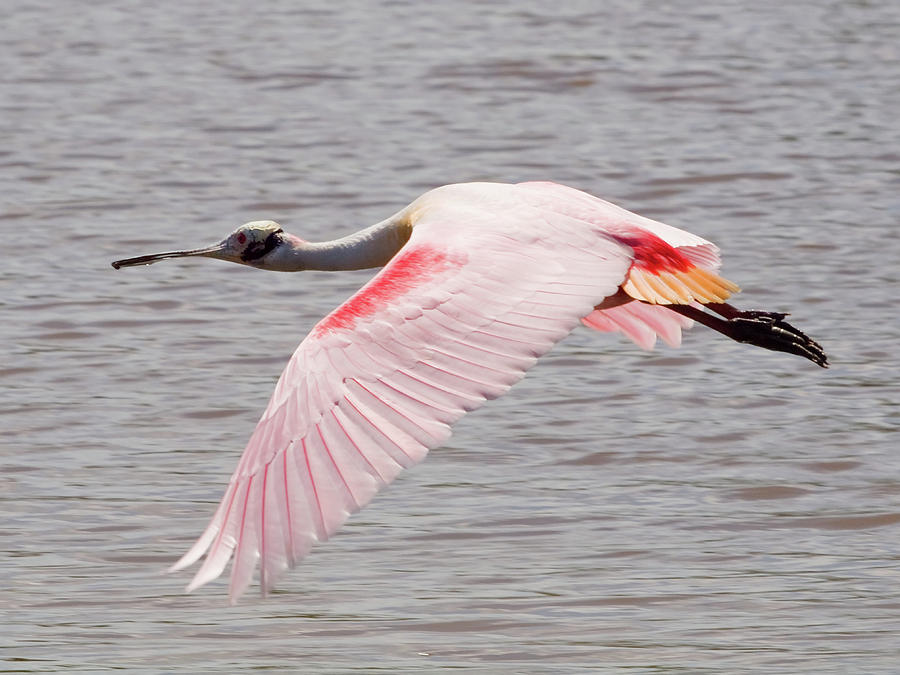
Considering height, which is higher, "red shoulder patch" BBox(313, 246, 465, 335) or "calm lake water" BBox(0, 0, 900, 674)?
"red shoulder patch" BBox(313, 246, 465, 335)

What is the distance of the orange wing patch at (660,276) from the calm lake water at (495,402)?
34.5 inches

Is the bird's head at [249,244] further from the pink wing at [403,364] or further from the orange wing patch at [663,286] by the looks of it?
the orange wing patch at [663,286]

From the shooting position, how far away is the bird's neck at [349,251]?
7.84m

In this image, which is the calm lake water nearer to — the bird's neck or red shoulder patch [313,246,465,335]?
the bird's neck

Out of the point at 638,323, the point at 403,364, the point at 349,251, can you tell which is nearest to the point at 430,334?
the point at 403,364

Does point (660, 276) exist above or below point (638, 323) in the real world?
above

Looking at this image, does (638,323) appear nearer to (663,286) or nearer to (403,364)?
(663,286)

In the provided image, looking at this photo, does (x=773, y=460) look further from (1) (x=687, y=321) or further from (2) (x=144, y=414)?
(2) (x=144, y=414)

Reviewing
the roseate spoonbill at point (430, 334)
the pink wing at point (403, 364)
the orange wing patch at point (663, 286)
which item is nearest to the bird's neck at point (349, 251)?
the roseate spoonbill at point (430, 334)

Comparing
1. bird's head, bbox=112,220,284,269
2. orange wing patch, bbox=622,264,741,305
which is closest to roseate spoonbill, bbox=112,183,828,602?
orange wing patch, bbox=622,264,741,305

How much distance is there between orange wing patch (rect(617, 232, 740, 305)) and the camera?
7055 millimetres

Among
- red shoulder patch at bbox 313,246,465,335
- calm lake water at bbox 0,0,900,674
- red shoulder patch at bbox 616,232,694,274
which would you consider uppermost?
red shoulder patch at bbox 313,246,465,335

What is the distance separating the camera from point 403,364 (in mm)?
5988

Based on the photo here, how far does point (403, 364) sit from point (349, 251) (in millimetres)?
2062
